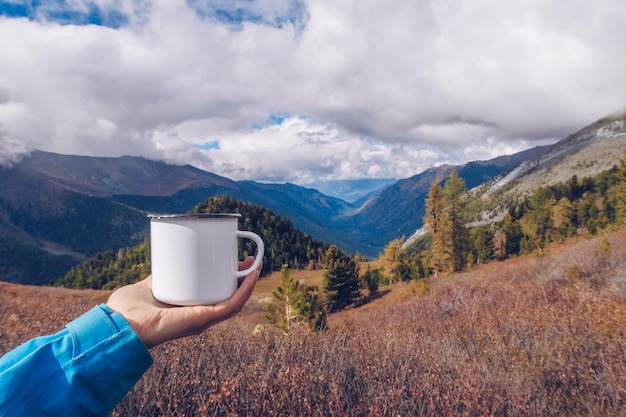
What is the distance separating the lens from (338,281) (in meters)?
35.8

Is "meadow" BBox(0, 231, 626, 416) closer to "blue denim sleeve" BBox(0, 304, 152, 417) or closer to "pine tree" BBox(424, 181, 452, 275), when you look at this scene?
"blue denim sleeve" BBox(0, 304, 152, 417)

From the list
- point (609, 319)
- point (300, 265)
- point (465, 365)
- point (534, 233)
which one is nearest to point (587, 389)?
point (465, 365)

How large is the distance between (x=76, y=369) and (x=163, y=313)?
516 mm

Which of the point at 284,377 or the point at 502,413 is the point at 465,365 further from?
the point at 284,377

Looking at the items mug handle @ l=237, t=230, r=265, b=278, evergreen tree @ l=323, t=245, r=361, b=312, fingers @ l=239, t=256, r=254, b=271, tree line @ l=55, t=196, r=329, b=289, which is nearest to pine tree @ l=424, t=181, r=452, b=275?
evergreen tree @ l=323, t=245, r=361, b=312

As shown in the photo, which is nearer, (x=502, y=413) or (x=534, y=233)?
(x=502, y=413)

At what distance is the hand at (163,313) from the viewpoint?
5.76ft

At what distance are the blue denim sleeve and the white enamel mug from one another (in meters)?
0.56

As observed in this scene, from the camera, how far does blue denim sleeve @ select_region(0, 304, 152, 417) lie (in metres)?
1.26

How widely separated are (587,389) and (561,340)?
3.62ft

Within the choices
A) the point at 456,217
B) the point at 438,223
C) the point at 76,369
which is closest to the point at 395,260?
the point at 438,223

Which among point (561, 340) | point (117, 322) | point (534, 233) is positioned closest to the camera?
point (117, 322)

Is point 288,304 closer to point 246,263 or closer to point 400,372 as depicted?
point 400,372

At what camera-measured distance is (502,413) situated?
2891 mm
